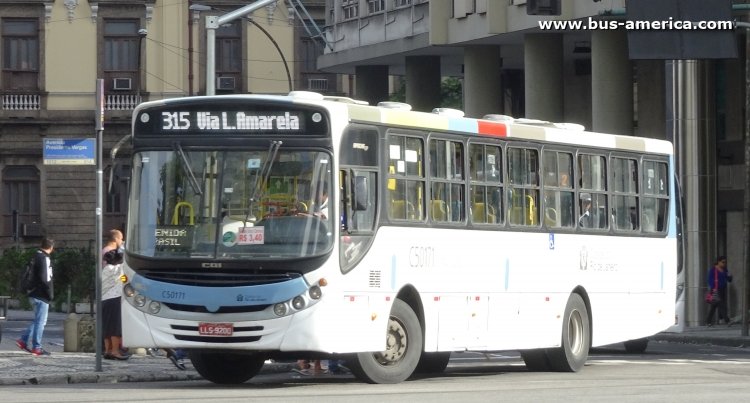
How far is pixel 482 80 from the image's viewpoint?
4966 cm

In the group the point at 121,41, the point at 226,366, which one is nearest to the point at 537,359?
the point at 226,366

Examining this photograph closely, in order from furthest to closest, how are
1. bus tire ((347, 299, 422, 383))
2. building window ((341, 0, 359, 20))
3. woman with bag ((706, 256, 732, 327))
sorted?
building window ((341, 0, 359, 20)) → woman with bag ((706, 256, 732, 327)) → bus tire ((347, 299, 422, 383))

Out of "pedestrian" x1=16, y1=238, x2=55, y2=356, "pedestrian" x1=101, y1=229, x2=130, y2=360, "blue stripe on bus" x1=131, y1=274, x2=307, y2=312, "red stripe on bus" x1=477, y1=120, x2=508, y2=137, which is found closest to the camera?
"blue stripe on bus" x1=131, y1=274, x2=307, y2=312

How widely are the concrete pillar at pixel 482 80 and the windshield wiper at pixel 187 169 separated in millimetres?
31020

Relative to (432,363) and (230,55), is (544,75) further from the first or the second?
(230,55)

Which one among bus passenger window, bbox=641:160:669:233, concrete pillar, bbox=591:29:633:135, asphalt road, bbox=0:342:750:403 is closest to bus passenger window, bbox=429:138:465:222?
asphalt road, bbox=0:342:750:403

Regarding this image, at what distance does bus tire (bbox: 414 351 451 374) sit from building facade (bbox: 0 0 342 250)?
4871 cm

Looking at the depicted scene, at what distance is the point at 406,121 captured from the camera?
19.5 m

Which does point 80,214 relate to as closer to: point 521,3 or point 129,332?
point 521,3

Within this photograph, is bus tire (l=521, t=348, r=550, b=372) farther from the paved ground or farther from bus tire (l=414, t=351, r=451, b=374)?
the paved ground

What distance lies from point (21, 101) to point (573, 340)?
5132 centimetres

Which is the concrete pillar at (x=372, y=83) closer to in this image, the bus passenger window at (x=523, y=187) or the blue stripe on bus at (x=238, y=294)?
the bus passenger window at (x=523, y=187)

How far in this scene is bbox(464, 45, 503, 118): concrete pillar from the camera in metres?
49.3

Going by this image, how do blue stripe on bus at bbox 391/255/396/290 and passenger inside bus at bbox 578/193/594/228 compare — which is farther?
passenger inside bus at bbox 578/193/594/228
